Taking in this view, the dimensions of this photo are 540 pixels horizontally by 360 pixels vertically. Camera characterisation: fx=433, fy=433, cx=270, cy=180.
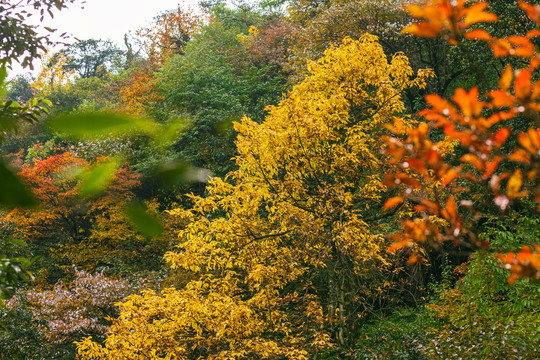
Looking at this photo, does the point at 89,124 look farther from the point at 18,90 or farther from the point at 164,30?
the point at 164,30

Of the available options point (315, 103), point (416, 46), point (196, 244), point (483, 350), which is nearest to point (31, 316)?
point (196, 244)

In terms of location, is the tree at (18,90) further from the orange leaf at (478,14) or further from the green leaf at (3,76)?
the orange leaf at (478,14)

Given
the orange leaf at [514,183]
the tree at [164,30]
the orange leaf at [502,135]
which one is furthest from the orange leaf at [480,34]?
the tree at [164,30]

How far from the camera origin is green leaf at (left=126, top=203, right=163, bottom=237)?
854mm

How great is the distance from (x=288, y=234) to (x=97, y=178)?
4758 millimetres

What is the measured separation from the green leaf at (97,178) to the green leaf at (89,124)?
0.43 feet

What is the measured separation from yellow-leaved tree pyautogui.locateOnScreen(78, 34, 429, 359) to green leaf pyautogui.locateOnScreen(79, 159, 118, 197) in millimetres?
4000

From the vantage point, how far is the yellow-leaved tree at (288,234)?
4.72 m

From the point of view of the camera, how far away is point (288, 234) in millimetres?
5418

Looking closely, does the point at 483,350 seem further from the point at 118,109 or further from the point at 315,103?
the point at 118,109

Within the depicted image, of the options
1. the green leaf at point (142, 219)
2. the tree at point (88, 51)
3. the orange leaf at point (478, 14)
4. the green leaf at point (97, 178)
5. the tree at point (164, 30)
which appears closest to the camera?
the green leaf at point (97, 178)

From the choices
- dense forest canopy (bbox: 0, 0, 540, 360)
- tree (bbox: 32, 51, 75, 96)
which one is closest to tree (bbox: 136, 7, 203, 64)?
dense forest canopy (bbox: 0, 0, 540, 360)

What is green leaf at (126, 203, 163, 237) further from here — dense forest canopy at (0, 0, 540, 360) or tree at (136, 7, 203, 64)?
tree at (136, 7, 203, 64)

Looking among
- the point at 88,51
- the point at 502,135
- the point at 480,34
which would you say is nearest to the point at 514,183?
the point at 502,135
